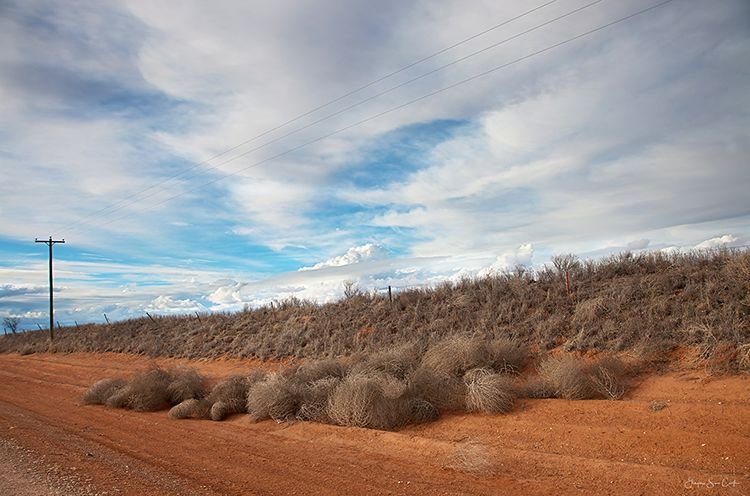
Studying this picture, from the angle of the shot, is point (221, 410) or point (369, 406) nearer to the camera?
point (369, 406)

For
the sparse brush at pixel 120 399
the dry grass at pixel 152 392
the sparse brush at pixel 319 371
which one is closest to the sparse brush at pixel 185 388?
the dry grass at pixel 152 392

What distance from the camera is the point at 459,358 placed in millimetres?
13531

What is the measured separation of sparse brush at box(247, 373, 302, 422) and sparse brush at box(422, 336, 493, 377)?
3.41m

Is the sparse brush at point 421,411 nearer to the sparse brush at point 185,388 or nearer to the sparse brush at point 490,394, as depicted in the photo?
the sparse brush at point 490,394

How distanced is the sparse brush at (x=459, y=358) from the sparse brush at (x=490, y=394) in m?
1.49

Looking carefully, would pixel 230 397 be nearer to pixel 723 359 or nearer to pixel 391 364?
pixel 391 364

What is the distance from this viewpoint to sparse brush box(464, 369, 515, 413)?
11109mm

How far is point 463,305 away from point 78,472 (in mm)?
14072

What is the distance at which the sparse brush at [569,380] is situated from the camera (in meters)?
11.4

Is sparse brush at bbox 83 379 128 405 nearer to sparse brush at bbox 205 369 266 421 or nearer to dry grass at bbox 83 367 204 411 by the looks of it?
dry grass at bbox 83 367 204 411

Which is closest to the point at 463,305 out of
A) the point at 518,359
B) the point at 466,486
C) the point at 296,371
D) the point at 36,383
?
the point at 518,359

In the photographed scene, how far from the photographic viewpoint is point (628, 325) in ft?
46.2
